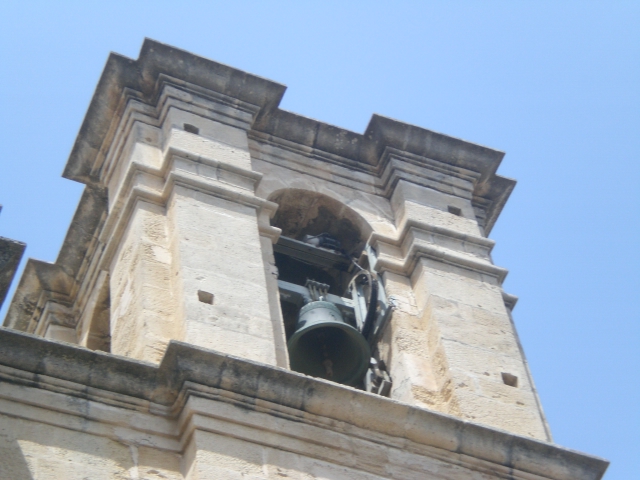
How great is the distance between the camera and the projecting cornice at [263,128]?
14.6m

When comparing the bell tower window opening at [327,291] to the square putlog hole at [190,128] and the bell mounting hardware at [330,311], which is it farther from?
the square putlog hole at [190,128]

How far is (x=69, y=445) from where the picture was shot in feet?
31.5

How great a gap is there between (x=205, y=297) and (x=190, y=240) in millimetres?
799

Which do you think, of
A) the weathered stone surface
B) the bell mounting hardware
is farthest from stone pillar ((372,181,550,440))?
the weathered stone surface

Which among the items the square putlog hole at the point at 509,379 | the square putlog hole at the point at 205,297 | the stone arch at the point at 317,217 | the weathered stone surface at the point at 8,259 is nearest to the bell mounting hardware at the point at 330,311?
the stone arch at the point at 317,217

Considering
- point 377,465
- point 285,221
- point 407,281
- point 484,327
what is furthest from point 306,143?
point 377,465

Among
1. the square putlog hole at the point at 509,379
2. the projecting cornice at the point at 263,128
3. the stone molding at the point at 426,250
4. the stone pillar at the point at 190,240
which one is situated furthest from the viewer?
the projecting cornice at the point at 263,128

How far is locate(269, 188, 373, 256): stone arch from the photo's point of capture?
14.5m

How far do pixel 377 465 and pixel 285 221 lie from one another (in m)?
4.65

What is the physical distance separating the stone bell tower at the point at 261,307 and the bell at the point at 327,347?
0.06 ft

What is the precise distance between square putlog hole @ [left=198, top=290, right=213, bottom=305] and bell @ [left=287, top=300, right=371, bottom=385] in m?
1.23

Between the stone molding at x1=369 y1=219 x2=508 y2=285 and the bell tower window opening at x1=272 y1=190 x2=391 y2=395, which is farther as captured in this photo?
the stone molding at x1=369 y1=219 x2=508 y2=285

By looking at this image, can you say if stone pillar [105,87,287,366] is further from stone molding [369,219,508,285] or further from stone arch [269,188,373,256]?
stone molding [369,219,508,285]

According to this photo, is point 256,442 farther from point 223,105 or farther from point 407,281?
point 223,105
